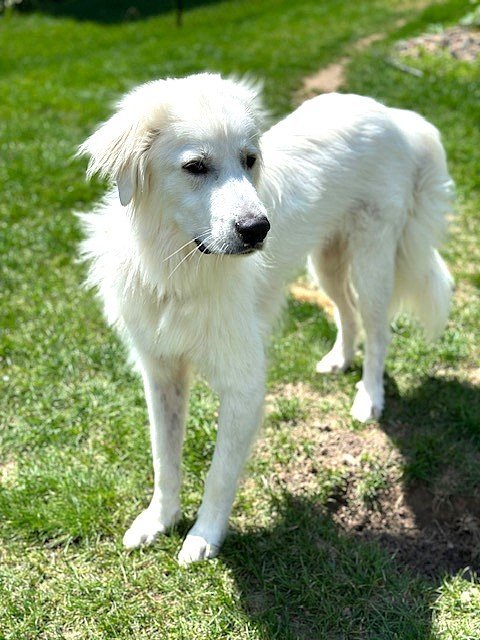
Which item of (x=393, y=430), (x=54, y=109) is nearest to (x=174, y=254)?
(x=393, y=430)

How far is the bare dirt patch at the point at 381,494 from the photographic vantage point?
9.98 ft

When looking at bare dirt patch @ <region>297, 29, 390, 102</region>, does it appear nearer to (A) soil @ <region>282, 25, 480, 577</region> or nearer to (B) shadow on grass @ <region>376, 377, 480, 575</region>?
(B) shadow on grass @ <region>376, 377, 480, 575</region>

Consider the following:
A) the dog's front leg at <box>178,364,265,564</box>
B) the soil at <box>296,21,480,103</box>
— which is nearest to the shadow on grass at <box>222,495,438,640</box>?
the dog's front leg at <box>178,364,265,564</box>

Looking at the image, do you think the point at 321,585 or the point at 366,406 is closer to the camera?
the point at 321,585

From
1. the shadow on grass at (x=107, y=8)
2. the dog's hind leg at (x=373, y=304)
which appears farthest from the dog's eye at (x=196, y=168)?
the shadow on grass at (x=107, y=8)

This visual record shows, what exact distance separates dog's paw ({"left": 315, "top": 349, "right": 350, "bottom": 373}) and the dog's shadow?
56 centimetres

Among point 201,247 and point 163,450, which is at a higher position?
point 201,247

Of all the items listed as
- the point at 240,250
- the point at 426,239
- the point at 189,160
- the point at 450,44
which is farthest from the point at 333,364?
the point at 450,44

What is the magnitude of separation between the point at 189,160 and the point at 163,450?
3.87ft

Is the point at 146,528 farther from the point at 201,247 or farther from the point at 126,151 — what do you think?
the point at 126,151

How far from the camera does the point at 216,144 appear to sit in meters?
2.48

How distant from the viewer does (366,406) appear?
3662 millimetres

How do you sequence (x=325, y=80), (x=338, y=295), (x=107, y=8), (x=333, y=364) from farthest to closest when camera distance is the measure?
(x=107, y=8) → (x=325, y=80) → (x=333, y=364) → (x=338, y=295)

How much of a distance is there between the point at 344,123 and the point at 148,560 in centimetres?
202
